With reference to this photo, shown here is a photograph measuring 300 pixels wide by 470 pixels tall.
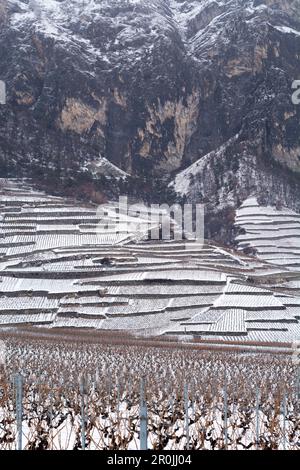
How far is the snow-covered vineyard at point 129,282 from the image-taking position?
44.0 metres

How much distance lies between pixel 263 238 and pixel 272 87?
40.2 metres

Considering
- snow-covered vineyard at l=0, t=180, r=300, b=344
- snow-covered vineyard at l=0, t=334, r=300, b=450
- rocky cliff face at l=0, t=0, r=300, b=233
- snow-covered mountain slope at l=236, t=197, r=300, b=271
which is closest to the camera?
snow-covered vineyard at l=0, t=334, r=300, b=450

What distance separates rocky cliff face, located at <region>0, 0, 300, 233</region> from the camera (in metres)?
105

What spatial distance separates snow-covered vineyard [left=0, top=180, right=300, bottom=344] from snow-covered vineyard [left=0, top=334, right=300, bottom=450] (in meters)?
6.83

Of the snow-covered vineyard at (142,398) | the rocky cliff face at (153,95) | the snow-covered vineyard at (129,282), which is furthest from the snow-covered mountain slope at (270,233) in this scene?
the snow-covered vineyard at (142,398)

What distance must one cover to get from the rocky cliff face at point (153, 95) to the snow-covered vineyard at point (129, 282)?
30113 millimetres

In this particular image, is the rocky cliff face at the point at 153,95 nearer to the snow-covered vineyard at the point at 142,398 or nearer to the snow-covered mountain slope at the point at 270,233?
the snow-covered mountain slope at the point at 270,233

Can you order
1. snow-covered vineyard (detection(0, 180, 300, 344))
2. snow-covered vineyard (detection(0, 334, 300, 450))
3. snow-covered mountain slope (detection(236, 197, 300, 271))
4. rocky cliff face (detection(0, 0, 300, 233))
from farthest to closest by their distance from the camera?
rocky cliff face (detection(0, 0, 300, 233)) < snow-covered mountain slope (detection(236, 197, 300, 271)) < snow-covered vineyard (detection(0, 180, 300, 344)) < snow-covered vineyard (detection(0, 334, 300, 450))

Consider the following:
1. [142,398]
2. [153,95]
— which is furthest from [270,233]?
[142,398]

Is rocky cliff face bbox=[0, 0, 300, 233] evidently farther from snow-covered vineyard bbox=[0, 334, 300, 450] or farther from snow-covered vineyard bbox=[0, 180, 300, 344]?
snow-covered vineyard bbox=[0, 334, 300, 450]

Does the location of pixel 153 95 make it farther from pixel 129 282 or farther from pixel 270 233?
pixel 129 282

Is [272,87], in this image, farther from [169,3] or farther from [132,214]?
[169,3]

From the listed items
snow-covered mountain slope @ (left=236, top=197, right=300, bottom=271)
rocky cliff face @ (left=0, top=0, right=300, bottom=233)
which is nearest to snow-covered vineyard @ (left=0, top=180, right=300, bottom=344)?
snow-covered mountain slope @ (left=236, top=197, right=300, bottom=271)

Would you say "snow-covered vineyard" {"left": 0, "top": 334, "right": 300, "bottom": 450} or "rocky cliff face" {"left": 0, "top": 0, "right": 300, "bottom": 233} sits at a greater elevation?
"rocky cliff face" {"left": 0, "top": 0, "right": 300, "bottom": 233}
